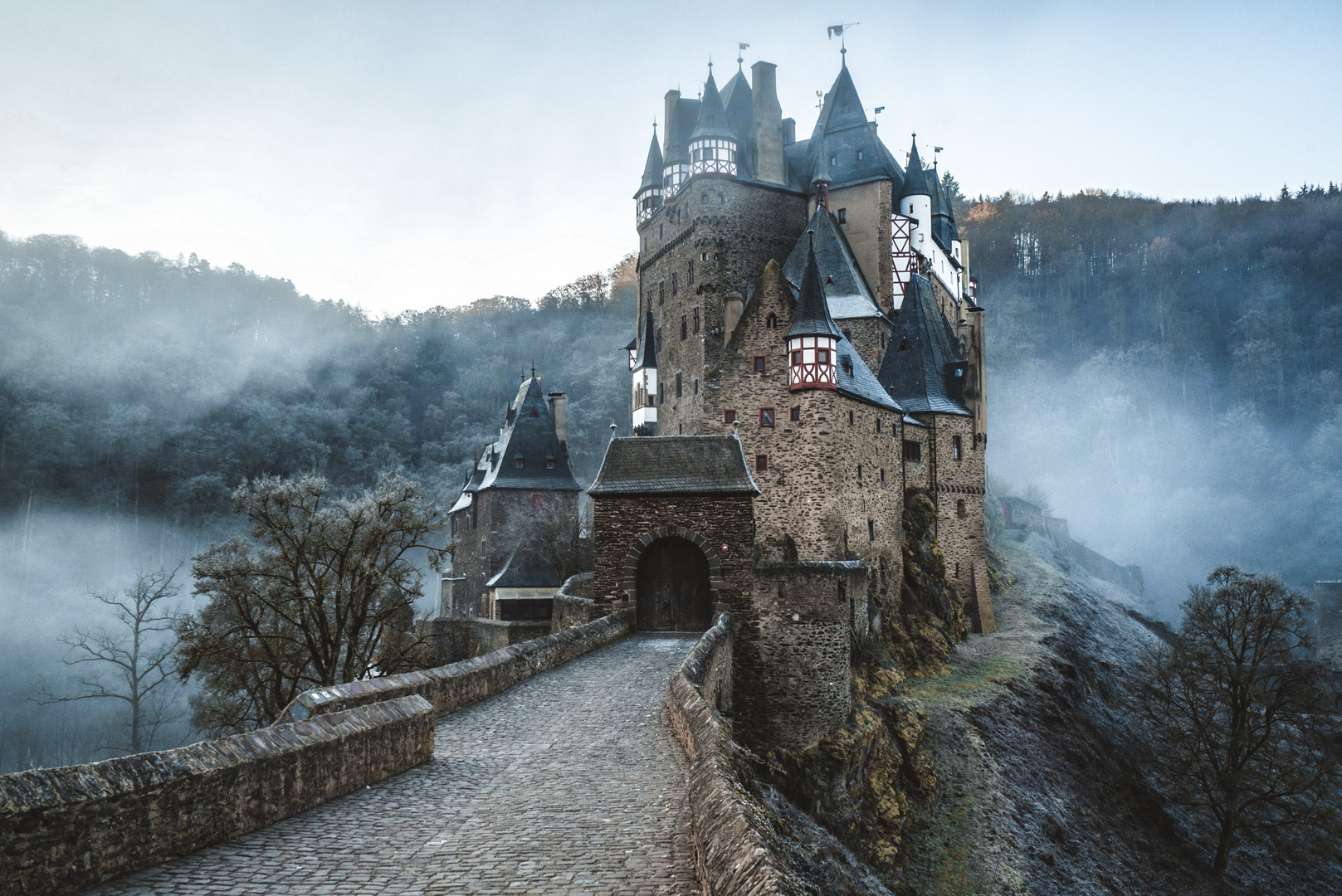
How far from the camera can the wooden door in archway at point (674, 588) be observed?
63.3 ft

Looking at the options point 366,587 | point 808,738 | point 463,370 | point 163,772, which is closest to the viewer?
point 163,772

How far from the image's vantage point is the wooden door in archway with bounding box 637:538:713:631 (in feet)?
63.3

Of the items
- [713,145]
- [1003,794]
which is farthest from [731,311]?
[1003,794]

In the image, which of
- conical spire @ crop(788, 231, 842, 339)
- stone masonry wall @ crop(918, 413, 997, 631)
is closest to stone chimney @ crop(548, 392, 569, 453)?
stone masonry wall @ crop(918, 413, 997, 631)

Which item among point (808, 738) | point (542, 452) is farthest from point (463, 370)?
point (808, 738)

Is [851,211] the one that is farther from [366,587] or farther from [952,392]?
[366,587]

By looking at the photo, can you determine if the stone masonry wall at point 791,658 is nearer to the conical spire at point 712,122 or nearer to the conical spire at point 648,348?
the conical spire at point 648,348

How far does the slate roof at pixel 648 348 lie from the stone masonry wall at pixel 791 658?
22801mm

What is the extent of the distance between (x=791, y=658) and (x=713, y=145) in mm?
28044

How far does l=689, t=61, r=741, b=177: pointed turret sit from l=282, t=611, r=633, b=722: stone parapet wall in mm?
28568

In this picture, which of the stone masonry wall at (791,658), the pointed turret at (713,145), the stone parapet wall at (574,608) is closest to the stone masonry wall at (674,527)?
the stone parapet wall at (574,608)

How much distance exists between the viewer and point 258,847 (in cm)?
575

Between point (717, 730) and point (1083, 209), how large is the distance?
11925 centimetres

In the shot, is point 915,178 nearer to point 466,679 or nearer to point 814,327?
point 814,327
